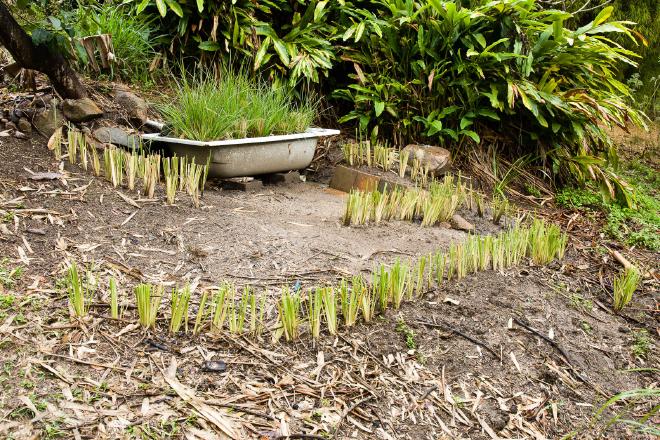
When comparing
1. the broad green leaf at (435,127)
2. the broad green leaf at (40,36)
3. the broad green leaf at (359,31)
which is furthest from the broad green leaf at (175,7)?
the broad green leaf at (435,127)

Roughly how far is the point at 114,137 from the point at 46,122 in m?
0.39

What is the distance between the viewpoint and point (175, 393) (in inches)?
78.2

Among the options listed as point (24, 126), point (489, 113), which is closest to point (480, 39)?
point (489, 113)

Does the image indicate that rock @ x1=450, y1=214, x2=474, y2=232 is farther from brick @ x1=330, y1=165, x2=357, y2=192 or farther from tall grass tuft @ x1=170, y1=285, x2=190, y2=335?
tall grass tuft @ x1=170, y1=285, x2=190, y2=335

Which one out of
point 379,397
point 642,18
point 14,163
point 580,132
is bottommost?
point 379,397

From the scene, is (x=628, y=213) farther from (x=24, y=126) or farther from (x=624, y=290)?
(x=24, y=126)

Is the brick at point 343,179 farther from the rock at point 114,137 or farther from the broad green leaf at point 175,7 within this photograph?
the broad green leaf at point 175,7

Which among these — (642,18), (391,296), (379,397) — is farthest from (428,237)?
(642,18)

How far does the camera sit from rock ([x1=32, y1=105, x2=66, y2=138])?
3852mm

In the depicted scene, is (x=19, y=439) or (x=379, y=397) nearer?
(x=19, y=439)

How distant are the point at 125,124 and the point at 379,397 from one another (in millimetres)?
2886

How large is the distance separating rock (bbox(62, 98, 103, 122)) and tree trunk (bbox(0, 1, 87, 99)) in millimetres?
75

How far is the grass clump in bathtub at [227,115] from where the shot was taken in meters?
4.07

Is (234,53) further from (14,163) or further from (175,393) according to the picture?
(175,393)
